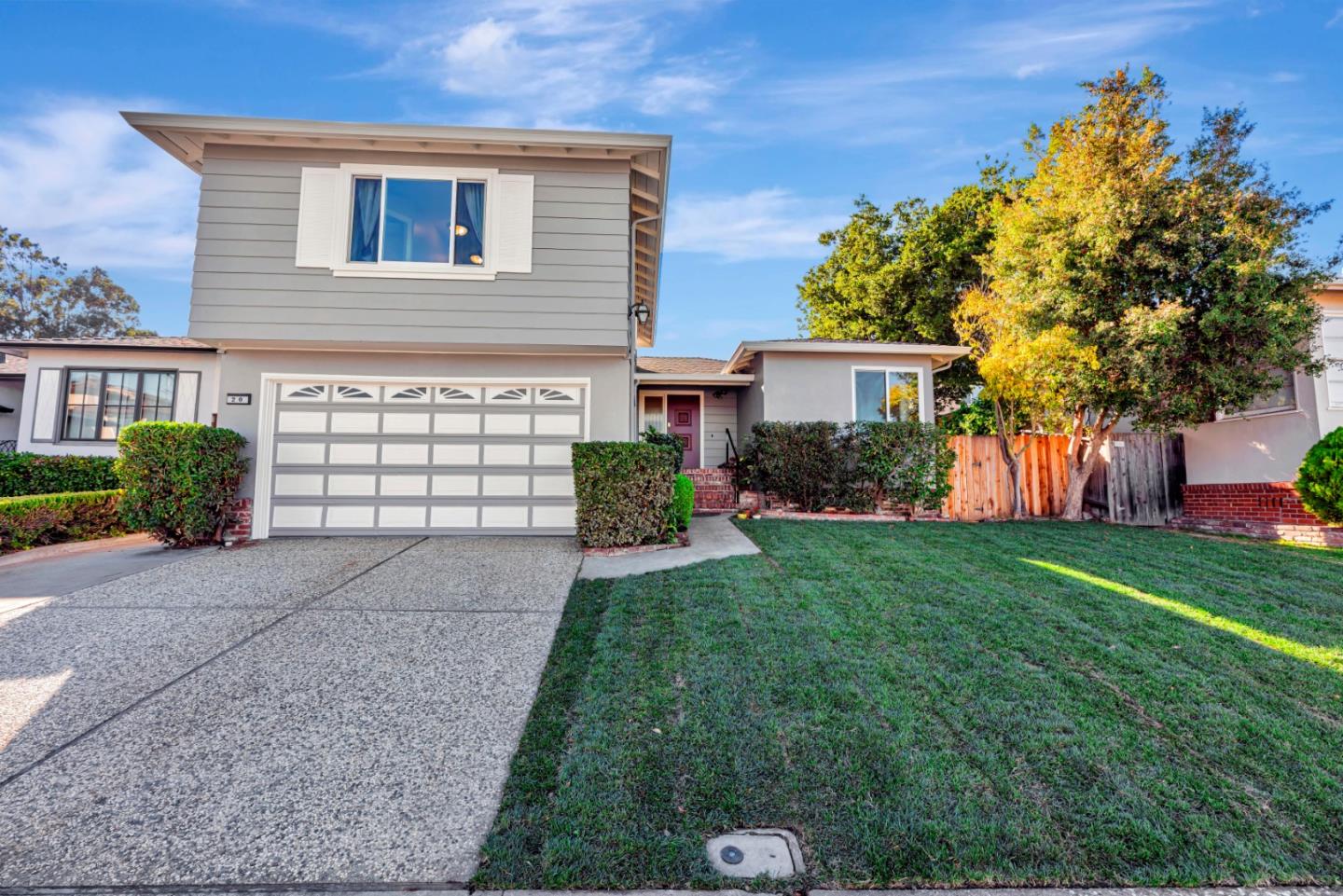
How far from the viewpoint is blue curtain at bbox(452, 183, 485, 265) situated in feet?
25.4

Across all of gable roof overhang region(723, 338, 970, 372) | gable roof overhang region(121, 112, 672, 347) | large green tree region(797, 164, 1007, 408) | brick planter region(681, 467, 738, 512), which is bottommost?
brick planter region(681, 467, 738, 512)

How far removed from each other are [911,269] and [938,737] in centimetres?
1746

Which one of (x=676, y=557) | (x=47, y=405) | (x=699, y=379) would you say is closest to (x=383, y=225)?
(x=676, y=557)

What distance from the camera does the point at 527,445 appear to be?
8.14 m

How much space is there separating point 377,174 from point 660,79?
16.4ft

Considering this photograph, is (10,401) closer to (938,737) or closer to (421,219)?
(421,219)

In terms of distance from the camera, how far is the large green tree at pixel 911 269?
56.3 ft

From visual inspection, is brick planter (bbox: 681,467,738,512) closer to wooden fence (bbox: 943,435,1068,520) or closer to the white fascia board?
the white fascia board

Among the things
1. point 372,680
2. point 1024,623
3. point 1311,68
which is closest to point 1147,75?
point 1311,68

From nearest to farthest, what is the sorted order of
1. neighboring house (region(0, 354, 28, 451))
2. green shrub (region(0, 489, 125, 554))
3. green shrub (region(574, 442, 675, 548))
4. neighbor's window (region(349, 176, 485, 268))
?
green shrub (region(574, 442, 675, 548)) < green shrub (region(0, 489, 125, 554)) < neighbor's window (region(349, 176, 485, 268)) < neighboring house (region(0, 354, 28, 451))

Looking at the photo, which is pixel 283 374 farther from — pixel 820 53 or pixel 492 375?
pixel 820 53

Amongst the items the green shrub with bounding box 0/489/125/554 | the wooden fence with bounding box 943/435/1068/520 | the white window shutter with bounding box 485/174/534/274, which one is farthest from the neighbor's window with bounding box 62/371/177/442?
the wooden fence with bounding box 943/435/1068/520

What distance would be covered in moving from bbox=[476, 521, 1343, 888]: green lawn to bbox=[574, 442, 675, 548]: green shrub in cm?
170

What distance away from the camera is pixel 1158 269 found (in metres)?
8.61
